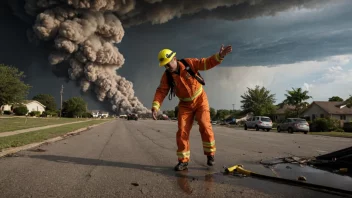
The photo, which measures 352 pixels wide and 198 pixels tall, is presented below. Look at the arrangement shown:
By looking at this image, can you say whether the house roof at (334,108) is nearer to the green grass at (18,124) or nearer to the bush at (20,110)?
the green grass at (18,124)

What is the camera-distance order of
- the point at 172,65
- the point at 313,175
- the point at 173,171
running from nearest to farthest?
the point at 313,175
the point at 173,171
the point at 172,65

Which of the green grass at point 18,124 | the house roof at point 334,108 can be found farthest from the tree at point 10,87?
the house roof at point 334,108

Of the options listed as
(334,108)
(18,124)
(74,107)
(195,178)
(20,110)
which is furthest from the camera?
(74,107)

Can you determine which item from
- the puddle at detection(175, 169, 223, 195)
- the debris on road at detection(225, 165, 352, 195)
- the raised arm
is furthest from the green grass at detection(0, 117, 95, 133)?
the debris on road at detection(225, 165, 352, 195)

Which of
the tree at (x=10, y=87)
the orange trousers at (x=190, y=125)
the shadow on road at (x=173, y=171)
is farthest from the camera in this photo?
the tree at (x=10, y=87)

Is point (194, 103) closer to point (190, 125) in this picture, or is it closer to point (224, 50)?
point (190, 125)

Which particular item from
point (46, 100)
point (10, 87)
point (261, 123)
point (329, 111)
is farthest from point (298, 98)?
point (46, 100)

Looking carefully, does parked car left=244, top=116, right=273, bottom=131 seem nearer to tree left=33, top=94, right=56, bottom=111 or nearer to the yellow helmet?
the yellow helmet

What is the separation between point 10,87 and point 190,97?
33.9 m

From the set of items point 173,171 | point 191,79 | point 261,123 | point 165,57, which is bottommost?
point 173,171

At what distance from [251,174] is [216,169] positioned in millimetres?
722

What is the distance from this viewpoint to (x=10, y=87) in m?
34.2

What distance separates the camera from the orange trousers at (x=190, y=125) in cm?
527

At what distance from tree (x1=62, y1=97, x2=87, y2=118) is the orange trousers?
73.6m
